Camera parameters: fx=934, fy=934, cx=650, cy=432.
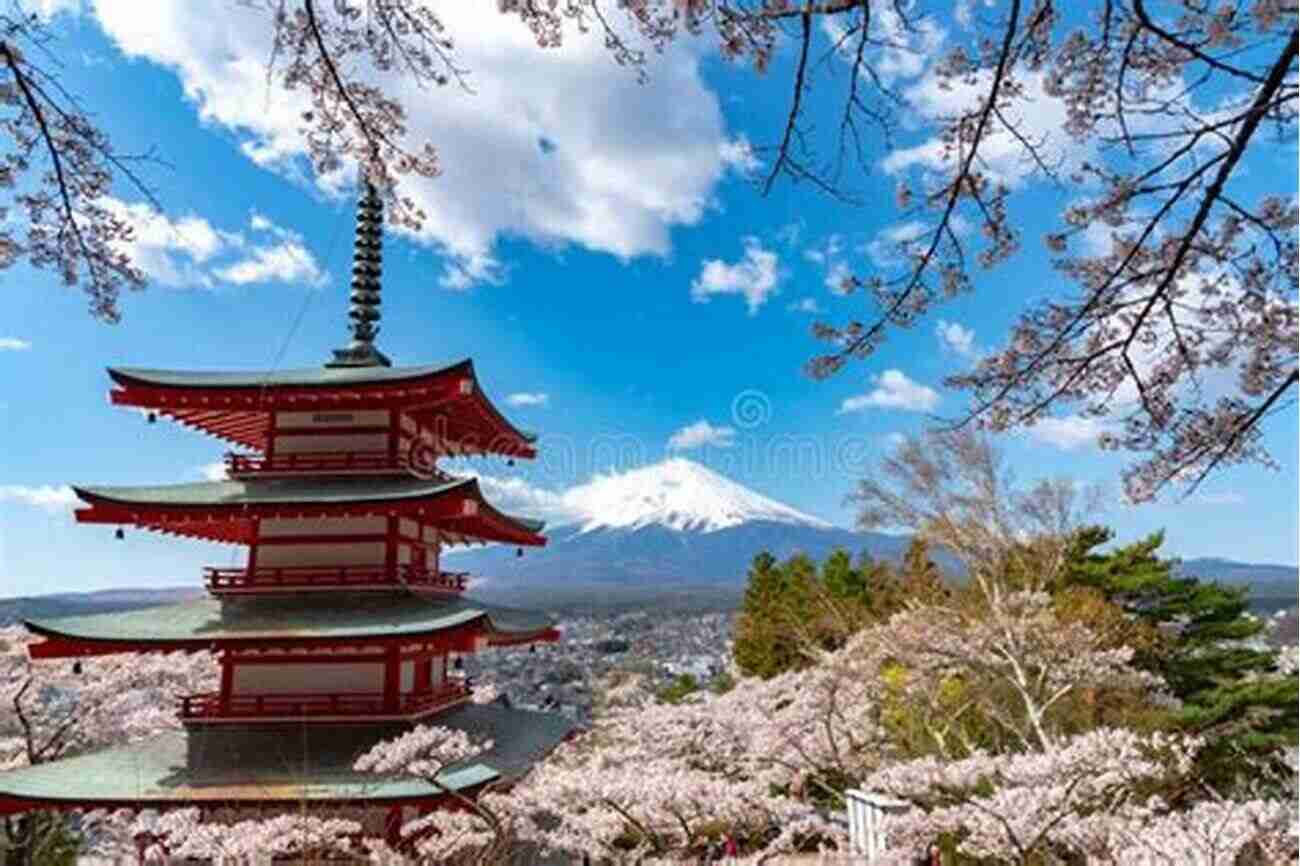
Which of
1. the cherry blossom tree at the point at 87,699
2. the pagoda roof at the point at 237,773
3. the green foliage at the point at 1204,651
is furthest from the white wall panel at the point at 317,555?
the green foliage at the point at 1204,651

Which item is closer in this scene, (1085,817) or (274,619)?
(1085,817)

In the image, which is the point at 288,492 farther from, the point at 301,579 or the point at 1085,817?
the point at 1085,817

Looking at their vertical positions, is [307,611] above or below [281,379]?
below

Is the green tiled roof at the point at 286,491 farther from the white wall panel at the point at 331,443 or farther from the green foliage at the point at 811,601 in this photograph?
the green foliage at the point at 811,601

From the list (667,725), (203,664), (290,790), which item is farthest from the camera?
(203,664)

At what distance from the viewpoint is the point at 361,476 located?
974cm

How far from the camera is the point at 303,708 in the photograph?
875 cm

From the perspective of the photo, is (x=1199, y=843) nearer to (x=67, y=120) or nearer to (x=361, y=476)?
(x=67, y=120)

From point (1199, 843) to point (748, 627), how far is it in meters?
17.9

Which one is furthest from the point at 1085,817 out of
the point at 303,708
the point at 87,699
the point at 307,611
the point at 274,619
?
the point at 87,699

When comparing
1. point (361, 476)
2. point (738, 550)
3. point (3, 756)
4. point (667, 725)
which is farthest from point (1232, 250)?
point (738, 550)

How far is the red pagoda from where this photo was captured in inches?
320

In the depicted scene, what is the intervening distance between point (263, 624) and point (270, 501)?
1.18 meters

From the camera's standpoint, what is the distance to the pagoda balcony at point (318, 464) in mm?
9758
